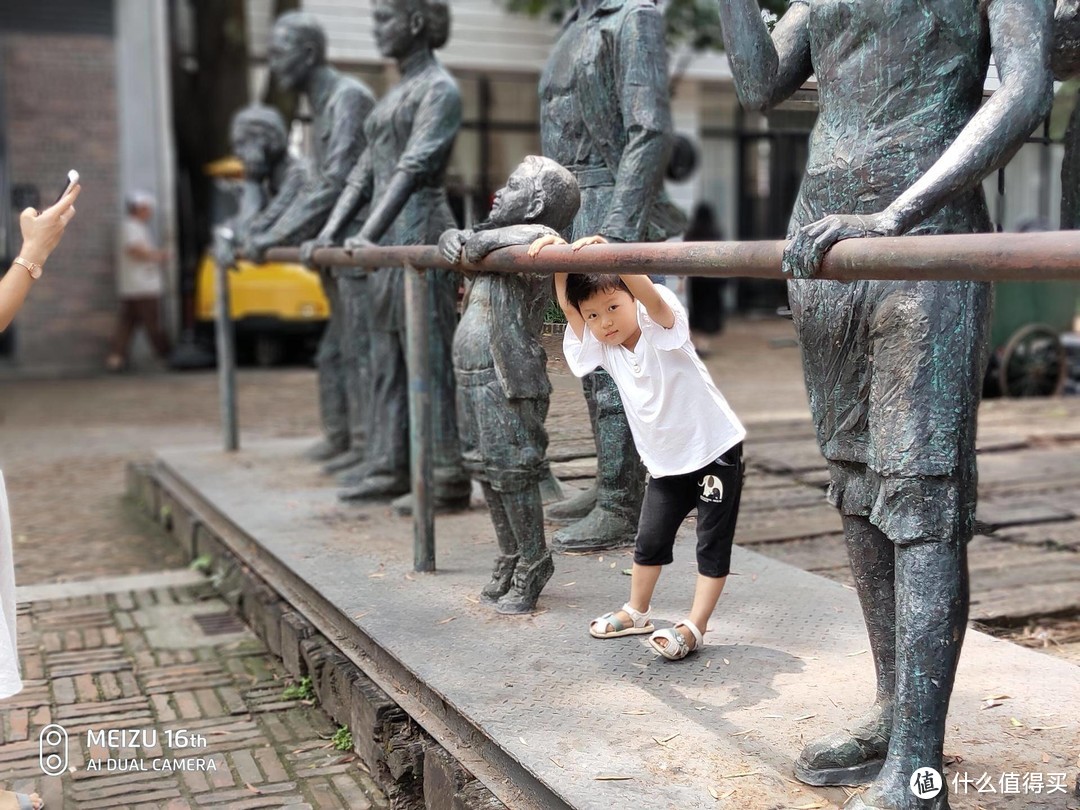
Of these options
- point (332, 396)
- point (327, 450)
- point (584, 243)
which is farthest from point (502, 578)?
point (332, 396)

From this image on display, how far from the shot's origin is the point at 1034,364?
10398 mm

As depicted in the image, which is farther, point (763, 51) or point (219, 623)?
point (219, 623)

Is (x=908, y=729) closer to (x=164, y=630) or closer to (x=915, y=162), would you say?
(x=915, y=162)

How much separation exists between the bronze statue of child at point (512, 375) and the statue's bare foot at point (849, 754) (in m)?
1.33

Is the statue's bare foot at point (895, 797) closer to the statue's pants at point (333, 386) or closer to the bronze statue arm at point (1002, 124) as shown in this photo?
the bronze statue arm at point (1002, 124)

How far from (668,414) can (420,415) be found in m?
1.18

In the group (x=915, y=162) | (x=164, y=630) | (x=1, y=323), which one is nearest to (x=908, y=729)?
(x=915, y=162)

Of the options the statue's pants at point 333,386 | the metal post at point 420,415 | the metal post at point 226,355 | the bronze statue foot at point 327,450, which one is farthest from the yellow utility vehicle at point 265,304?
the metal post at point 420,415

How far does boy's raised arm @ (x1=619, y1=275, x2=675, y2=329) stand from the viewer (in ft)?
10.9

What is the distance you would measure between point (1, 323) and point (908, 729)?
212 cm

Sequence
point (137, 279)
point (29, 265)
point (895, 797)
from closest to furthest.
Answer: point (895, 797), point (29, 265), point (137, 279)

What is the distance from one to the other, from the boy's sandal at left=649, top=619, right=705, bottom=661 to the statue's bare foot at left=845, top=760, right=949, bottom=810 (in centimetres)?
96

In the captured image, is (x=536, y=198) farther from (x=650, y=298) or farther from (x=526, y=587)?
(x=526, y=587)

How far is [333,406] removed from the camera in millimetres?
6969
